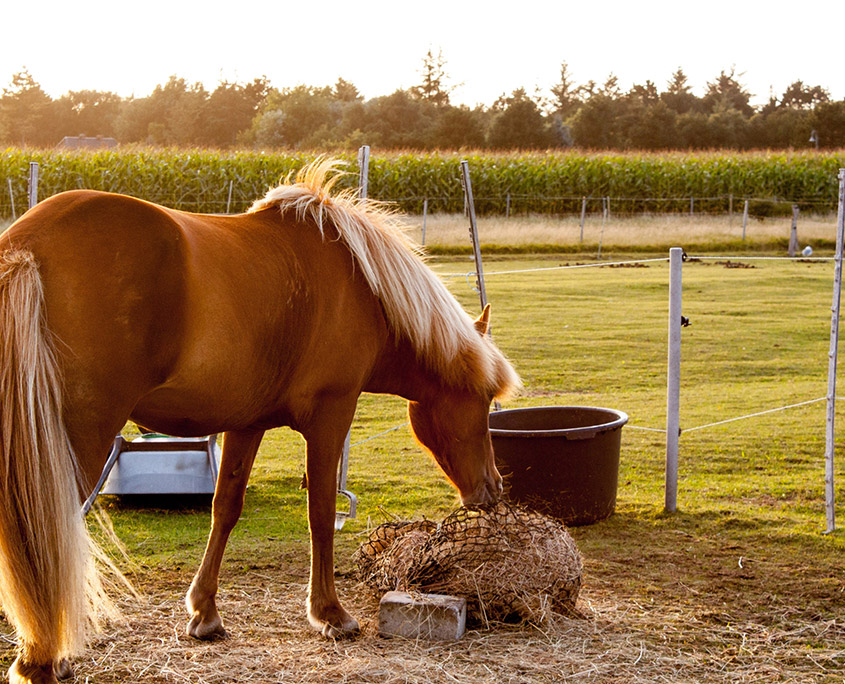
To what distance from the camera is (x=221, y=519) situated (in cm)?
350

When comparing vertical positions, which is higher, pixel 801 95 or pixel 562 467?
pixel 801 95

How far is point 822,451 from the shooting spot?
268 inches

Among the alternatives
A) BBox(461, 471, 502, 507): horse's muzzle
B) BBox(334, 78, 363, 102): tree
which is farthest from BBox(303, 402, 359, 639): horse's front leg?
BBox(334, 78, 363, 102): tree

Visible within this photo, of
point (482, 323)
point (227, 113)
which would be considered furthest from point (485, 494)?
point (227, 113)

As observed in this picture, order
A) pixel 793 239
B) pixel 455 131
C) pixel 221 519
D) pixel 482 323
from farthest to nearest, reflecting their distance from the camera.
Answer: pixel 455 131 → pixel 793 239 → pixel 482 323 → pixel 221 519

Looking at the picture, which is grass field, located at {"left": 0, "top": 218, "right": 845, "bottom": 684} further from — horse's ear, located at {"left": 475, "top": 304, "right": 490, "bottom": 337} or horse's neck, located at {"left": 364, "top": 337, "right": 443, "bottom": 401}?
horse's ear, located at {"left": 475, "top": 304, "right": 490, "bottom": 337}

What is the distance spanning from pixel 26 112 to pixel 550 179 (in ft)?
121

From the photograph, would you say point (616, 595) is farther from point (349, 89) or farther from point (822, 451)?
point (349, 89)

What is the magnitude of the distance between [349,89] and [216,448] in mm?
57533

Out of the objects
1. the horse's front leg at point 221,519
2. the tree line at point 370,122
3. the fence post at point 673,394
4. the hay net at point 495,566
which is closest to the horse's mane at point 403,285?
the hay net at point 495,566

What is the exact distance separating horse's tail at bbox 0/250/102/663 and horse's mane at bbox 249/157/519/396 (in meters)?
1.25

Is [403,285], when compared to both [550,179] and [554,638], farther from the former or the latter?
[550,179]

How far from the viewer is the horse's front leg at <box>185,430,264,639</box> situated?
3389mm

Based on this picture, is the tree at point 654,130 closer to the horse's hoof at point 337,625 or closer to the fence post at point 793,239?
the fence post at point 793,239
